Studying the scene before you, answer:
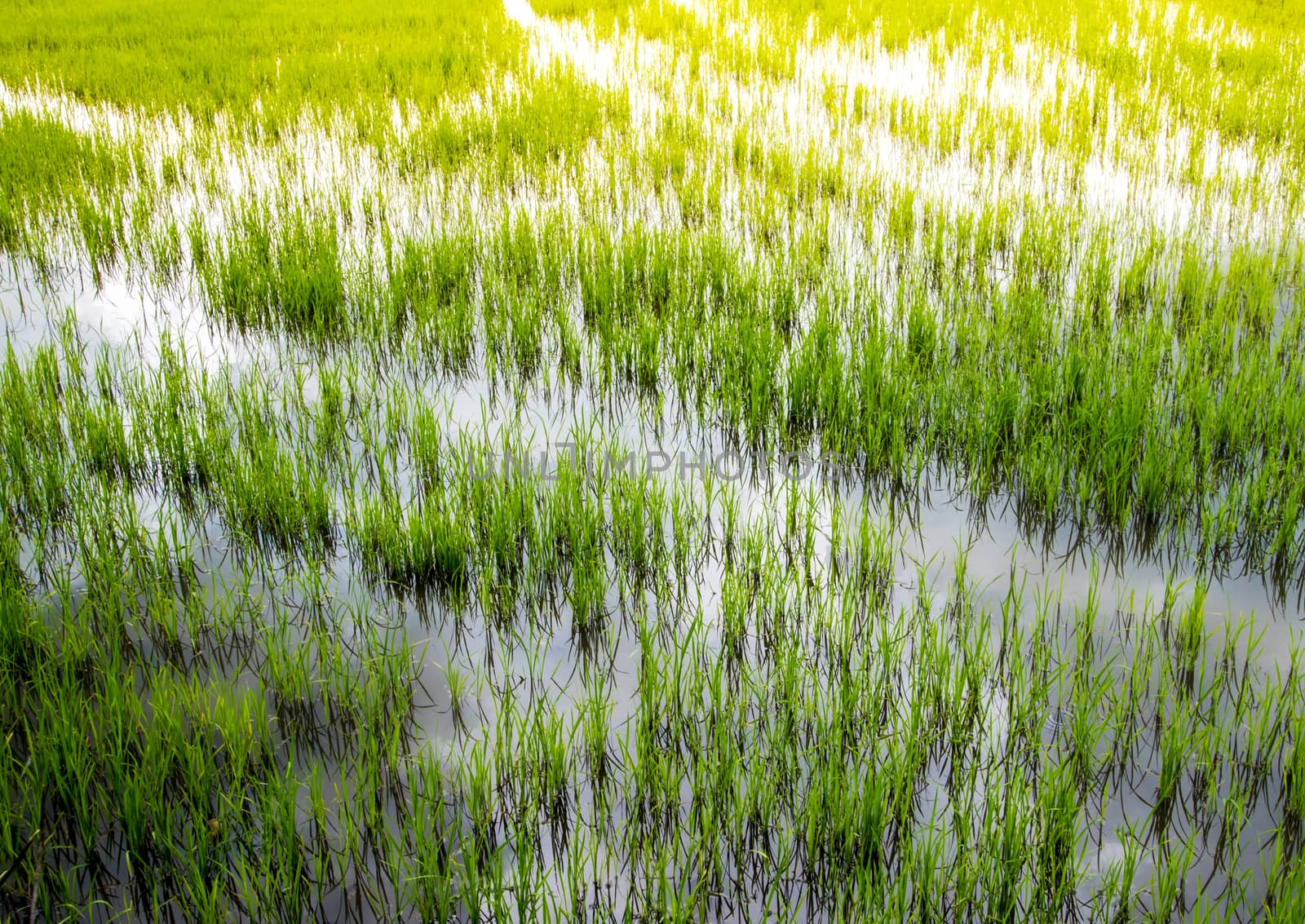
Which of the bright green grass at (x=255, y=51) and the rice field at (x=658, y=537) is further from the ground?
the bright green grass at (x=255, y=51)

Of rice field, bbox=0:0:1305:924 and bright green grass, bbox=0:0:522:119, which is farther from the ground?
bright green grass, bbox=0:0:522:119

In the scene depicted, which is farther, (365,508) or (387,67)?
(387,67)

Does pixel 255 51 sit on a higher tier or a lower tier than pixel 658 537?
higher

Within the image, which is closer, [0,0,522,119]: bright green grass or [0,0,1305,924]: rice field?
[0,0,1305,924]: rice field

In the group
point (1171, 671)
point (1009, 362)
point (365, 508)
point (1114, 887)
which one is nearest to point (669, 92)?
point (1009, 362)

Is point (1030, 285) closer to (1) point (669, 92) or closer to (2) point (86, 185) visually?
(1) point (669, 92)

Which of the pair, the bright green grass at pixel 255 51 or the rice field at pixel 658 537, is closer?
the rice field at pixel 658 537

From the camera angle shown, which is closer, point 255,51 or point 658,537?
point 658,537

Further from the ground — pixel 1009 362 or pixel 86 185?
pixel 86 185
